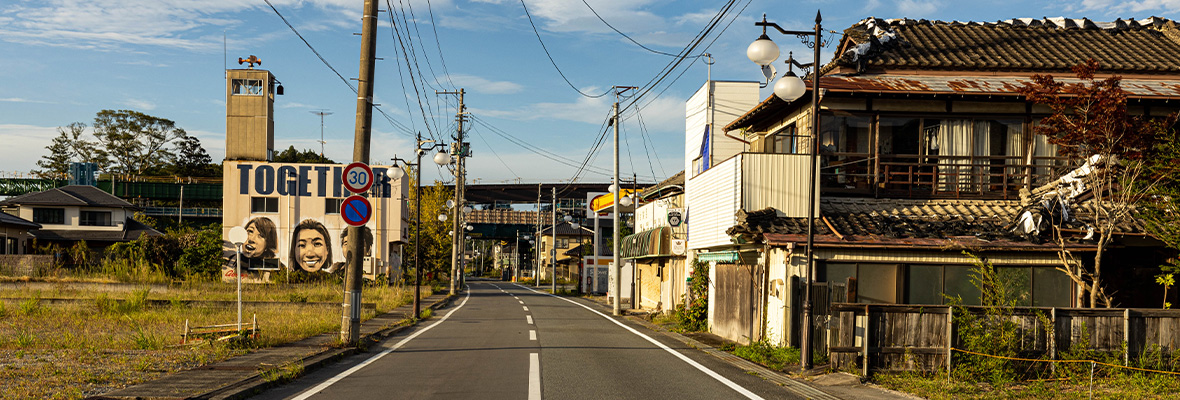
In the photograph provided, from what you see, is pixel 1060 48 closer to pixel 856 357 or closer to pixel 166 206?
pixel 856 357

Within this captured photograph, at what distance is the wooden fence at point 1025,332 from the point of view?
12289mm

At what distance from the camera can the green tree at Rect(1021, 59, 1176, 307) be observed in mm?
14398

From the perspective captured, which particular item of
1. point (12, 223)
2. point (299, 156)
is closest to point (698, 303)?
point (12, 223)

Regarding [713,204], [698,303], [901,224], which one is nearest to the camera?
[901,224]

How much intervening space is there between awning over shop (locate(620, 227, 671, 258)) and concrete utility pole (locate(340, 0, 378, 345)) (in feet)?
49.9

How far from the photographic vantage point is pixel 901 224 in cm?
1608

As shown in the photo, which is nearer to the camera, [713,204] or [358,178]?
[358,178]

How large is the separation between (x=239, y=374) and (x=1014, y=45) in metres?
21.7

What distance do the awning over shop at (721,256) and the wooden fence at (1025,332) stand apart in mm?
6628

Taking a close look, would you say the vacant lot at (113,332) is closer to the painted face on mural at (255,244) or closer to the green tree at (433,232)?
the painted face on mural at (255,244)

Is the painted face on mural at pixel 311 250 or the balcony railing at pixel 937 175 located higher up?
the balcony railing at pixel 937 175

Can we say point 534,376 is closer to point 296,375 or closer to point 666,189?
point 296,375

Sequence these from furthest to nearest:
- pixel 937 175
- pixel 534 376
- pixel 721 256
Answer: pixel 721 256 < pixel 937 175 < pixel 534 376

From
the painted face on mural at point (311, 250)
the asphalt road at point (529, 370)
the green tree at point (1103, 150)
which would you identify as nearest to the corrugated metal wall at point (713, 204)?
the asphalt road at point (529, 370)
